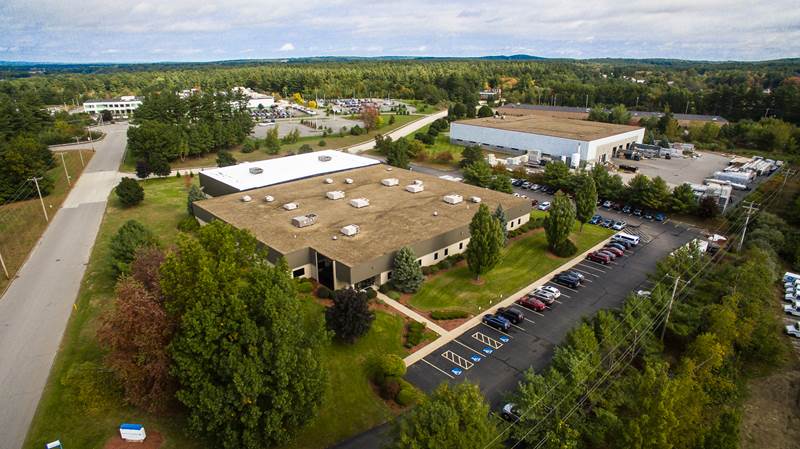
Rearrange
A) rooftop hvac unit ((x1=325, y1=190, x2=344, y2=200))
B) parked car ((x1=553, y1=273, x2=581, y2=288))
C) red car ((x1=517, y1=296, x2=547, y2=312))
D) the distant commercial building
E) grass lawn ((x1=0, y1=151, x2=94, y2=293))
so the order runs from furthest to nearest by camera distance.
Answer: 1. the distant commercial building
2. rooftop hvac unit ((x1=325, y1=190, x2=344, y2=200))
3. grass lawn ((x1=0, y1=151, x2=94, y2=293))
4. parked car ((x1=553, y1=273, x2=581, y2=288))
5. red car ((x1=517, y1=296, x2=547, y2=312))

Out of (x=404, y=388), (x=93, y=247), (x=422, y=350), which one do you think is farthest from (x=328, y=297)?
(x=93, y=247)

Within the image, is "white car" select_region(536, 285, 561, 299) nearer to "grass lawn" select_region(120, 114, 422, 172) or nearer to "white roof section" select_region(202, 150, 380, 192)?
"white roof section" select_region(202, 150, 380, 192)

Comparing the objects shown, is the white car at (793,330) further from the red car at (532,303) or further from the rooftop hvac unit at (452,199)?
the rooftop hvac unit at (452,199)

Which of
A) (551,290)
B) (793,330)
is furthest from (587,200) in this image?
(793,330)

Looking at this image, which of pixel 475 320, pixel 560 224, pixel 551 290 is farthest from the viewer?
pixel 560 224

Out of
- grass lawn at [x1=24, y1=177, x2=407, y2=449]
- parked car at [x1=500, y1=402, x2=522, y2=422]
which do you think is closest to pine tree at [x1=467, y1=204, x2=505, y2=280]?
grass lawn at [x1=24, y1=177, x2=407, y2=449]

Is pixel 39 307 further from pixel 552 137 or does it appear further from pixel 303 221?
pixel 552 137

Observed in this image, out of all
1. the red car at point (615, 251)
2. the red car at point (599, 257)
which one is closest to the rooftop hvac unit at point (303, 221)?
the red car at point (599, 257)
